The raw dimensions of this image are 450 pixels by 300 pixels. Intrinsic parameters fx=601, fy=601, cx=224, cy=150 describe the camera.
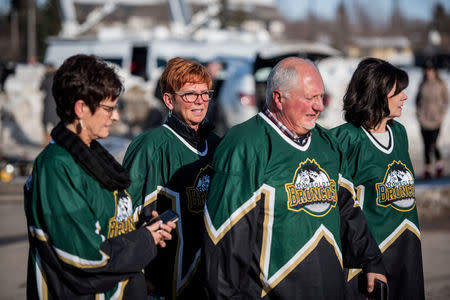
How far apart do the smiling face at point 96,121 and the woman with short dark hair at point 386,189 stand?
56.3 inches

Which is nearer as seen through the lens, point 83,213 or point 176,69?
point 83,213

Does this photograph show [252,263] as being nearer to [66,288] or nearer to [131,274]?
[131,274]

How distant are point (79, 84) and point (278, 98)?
3.30 feet

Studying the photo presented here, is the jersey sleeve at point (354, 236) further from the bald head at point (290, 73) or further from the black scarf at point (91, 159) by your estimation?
the black scarf at point (91, 159)

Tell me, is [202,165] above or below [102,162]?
below

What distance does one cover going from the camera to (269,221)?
9.55 feet

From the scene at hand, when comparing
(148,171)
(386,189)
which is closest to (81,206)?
(148,171)

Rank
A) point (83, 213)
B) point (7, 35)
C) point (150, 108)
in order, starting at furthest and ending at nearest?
point (7, 35), point (150, 108), point (83, 213)

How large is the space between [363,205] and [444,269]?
3.24 metres

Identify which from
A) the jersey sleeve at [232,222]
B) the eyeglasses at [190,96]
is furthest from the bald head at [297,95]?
the eyeglasses at [190,96]

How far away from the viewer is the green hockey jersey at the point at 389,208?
11.8 feet

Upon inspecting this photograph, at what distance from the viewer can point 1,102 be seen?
15297 mm

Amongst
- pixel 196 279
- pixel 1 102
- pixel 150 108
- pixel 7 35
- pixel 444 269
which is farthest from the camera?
pixel 7 35

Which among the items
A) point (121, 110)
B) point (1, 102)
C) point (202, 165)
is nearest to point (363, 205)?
point (202, 165)
